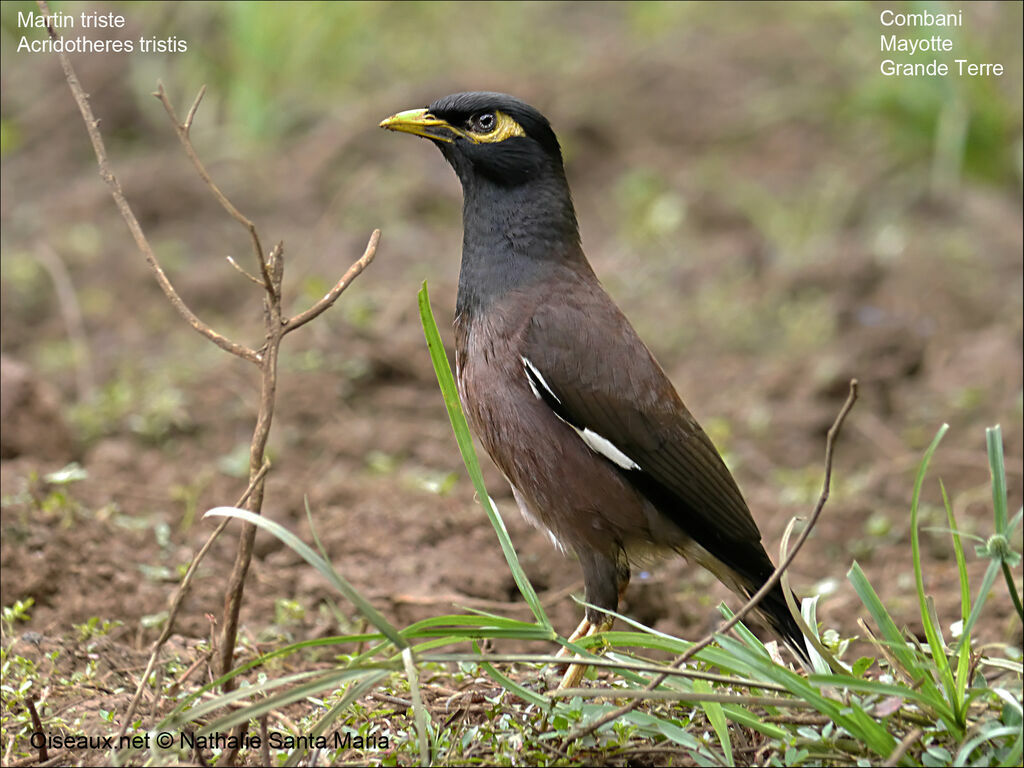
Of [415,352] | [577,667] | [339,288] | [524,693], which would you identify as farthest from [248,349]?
[415,352]

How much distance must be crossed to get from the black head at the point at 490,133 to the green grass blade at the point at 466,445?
1.20 metres

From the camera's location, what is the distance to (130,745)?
261 cm

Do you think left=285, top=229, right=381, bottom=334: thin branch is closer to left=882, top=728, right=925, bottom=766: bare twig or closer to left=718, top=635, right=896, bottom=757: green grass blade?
left=718, top=635, right=896, bottom=757: green grass blade

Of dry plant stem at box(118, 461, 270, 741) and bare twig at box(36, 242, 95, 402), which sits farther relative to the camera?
bare twig at box(36, 242, 95, 402)

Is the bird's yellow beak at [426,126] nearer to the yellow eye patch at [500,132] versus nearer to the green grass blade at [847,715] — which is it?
the yellow eye patch at [500,132]

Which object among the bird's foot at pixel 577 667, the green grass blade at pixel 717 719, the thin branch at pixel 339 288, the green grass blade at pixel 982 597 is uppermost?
the thin branch at pixel 339 288

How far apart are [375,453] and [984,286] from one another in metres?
3.91

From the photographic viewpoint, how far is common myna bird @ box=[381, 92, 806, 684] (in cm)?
357

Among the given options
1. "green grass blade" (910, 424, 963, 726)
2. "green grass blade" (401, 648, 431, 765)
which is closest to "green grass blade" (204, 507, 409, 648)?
"green grass blade" (401, 648, 431, 765)

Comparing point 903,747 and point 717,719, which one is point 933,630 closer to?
point 903,747

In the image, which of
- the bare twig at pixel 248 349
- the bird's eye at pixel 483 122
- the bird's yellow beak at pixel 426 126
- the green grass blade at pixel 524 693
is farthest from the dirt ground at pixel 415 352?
the bird's eye at pixel 483 122

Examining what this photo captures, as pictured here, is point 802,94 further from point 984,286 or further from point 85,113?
point 85,113

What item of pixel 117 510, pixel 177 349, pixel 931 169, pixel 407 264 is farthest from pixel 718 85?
pixel 117 510

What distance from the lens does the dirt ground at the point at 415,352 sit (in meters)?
4.42
